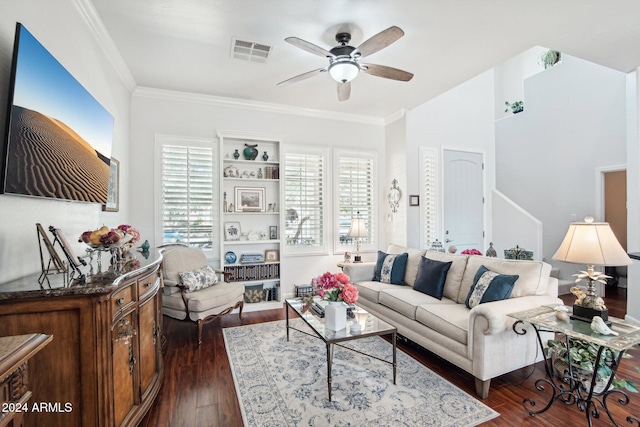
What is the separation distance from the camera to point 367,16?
2.59 m

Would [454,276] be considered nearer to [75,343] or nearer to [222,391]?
[222,391]

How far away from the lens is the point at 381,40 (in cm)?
236

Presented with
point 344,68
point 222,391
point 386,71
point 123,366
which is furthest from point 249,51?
point 222,391

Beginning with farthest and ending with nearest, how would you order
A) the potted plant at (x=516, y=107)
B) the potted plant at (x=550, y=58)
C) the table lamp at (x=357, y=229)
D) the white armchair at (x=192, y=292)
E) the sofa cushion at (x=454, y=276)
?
the potted plant at (x=516, y=107)
the potted plant at (x=550, y=58)
the table lamp at (x=357, y=229)
the white armchair at (x=192, y=292)
the sofa cushion at (x=454, y=276)

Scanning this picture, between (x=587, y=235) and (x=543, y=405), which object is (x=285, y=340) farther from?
(x=587, y=235)

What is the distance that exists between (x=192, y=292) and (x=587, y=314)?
3.59m

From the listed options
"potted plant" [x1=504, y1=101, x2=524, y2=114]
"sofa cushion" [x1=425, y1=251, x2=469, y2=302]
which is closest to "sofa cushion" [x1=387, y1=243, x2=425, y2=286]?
"sofa cushion" [x1=425, y1=251, x2=469, y2=302]

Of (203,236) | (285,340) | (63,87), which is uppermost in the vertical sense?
(63,87)

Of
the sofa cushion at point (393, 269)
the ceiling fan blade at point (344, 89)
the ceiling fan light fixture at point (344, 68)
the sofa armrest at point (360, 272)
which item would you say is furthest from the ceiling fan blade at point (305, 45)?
the sofa armrest at point (360, 272)

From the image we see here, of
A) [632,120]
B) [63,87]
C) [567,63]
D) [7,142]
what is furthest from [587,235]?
[567,63]

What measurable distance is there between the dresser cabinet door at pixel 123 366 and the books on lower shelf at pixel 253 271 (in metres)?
2.28

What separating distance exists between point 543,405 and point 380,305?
1633 millimetres

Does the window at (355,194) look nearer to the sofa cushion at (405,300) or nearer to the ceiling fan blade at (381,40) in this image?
the sofa cushion at (405,300)

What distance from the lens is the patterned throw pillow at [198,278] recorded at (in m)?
3.50
